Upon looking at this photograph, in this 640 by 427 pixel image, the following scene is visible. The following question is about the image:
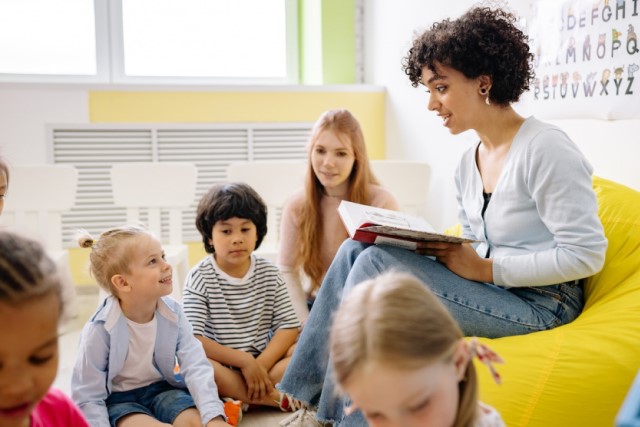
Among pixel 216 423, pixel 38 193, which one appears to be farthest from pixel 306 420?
pixel 38 193

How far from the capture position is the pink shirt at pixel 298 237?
7.25ft

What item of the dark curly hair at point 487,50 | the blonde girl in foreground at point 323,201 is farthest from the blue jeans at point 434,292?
the blonde girl in foreground at point 323,201

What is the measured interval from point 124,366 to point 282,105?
2182 millimetres

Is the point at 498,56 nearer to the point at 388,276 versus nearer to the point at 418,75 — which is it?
the point at 418,75

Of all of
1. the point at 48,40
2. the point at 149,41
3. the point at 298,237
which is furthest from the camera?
the point at 149,41

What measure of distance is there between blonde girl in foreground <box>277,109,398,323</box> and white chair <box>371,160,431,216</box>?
645 mm

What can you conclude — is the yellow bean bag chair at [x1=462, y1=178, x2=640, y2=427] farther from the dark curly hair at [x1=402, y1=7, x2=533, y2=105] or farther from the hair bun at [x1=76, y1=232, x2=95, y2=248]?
the hair bun at [x1=76, y1=232, x2=95, y2=248]

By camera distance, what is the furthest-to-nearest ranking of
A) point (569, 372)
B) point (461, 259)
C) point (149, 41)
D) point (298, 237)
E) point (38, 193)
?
point (149, 41) < point (38, 193) < point (298, 237) < point (461, 259) < point (569, 372)

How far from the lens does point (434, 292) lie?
57.1 inches

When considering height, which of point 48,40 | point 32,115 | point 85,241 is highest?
point 48,40

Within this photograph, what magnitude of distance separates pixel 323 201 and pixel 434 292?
0.87m

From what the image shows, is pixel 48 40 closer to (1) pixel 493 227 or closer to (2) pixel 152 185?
(2) pixel 152 185

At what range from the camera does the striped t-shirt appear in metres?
1.98

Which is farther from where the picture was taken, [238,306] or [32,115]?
[32,115]
